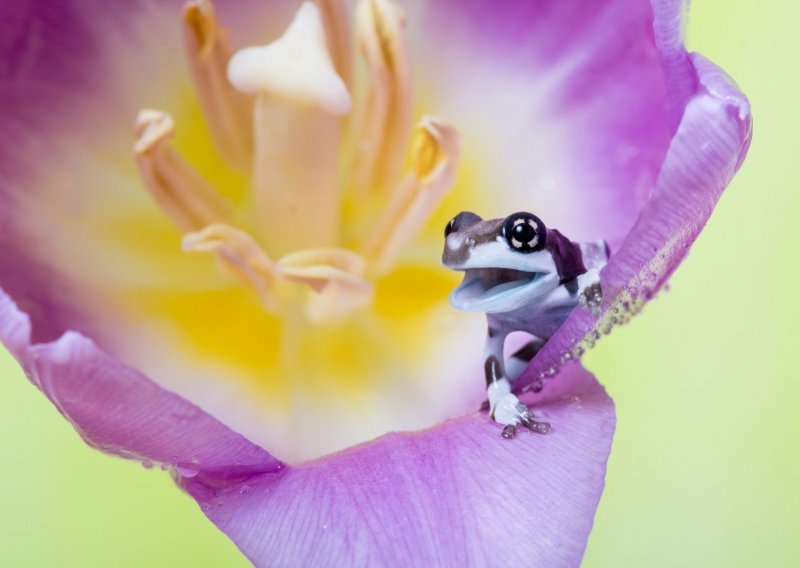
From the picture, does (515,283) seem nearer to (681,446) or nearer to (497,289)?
(497,289)

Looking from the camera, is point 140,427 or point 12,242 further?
point 12,242

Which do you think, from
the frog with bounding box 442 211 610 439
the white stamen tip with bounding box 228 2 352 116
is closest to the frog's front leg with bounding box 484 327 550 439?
the frog with bounding box 442 211 610 439

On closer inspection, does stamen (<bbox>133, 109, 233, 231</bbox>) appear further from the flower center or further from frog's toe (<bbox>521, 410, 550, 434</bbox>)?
frog's toe (<bbox>521, 410, 550, 434</bbox>)

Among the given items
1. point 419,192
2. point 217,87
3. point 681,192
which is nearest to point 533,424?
point 681,192

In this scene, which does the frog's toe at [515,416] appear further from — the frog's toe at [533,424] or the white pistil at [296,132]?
the white pistil at [296,132]

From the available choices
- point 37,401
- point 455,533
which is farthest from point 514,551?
point 37,401

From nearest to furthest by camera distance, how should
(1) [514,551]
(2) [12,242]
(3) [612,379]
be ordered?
(1) [514,551] < (2) [12,242] < (3) [612,379]

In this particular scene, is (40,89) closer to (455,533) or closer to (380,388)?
(380,388)
